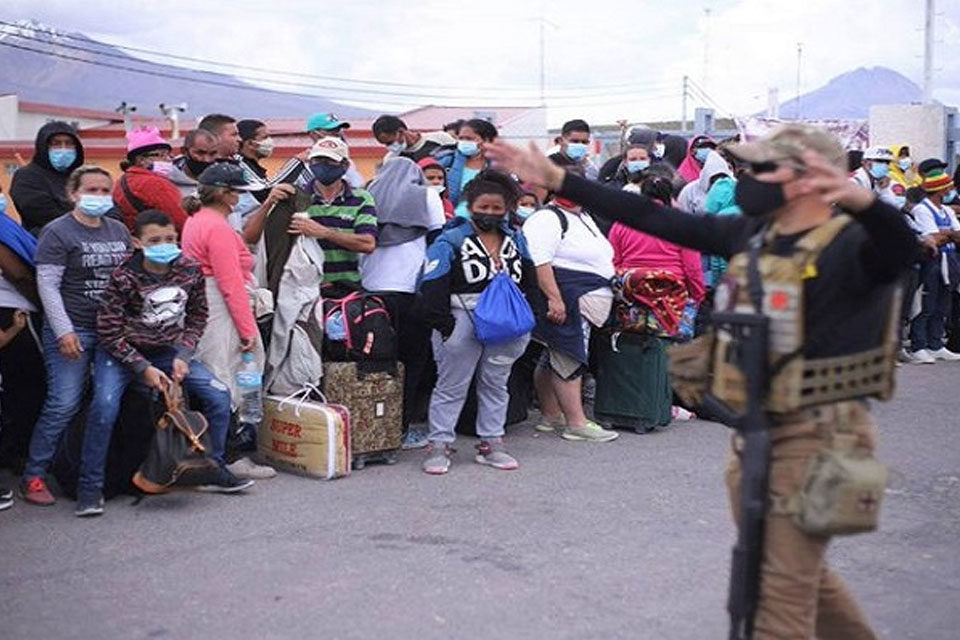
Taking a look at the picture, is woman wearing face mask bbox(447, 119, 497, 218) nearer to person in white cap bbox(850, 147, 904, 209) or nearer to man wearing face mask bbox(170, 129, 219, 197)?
man wearing face mask bbox(170, 129, 219, 197)

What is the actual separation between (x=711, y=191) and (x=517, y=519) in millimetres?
4522

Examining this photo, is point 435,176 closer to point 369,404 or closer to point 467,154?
point 467,154

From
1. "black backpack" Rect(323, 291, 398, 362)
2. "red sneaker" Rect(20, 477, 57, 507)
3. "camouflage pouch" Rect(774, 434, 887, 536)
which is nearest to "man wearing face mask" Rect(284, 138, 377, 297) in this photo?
"black backpack" Rect(323, 291, 398, 362)

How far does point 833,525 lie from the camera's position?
12.2 feet

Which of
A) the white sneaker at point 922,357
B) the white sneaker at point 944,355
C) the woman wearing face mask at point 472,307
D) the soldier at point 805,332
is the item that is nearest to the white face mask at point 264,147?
the woman wearing face mask at point 472,307

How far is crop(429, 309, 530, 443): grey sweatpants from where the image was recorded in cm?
774

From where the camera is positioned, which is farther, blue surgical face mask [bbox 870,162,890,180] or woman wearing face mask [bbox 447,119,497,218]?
blue surgical face mask [bbox 870,162,890,180]

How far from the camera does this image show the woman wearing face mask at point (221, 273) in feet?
23.9

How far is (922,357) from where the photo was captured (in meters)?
12.7

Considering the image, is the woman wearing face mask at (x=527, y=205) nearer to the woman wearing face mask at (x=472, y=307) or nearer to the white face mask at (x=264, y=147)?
the woman wearing face mask at (x=472, y=307)

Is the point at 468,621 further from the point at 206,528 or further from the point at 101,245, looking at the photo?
the point at 101,245

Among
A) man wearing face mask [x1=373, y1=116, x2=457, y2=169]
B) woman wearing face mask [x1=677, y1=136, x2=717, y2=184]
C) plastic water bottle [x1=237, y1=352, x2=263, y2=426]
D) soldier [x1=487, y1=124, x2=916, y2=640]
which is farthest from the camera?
woman wearing face mask [x1=677, y1=136, x2=717, y2=184]

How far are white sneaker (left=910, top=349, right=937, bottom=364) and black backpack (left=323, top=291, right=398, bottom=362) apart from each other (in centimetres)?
698

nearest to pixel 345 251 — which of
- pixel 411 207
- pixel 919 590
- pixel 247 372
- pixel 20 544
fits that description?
pixel 411 207
